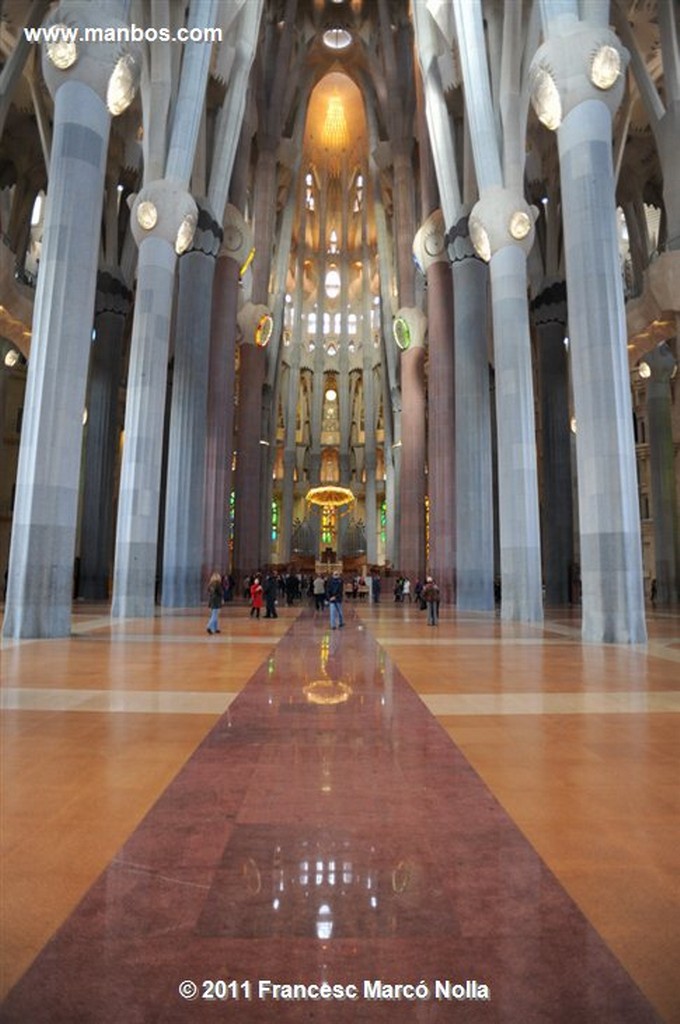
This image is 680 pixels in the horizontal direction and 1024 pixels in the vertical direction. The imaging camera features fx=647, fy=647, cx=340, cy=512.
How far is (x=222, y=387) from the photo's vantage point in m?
27.0

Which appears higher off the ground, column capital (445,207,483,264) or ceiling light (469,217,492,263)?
column capital (445,207,483,264)

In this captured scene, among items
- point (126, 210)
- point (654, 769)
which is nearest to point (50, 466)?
point (654, 769)

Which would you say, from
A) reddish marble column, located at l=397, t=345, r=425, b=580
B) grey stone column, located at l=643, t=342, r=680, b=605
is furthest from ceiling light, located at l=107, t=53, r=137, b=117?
grey stone column, located at l=643, t=342, r=680, b=605

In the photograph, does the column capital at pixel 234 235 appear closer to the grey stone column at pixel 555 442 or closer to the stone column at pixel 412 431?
the stone column at pixel 412 431

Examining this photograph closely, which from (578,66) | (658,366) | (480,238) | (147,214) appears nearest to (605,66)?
(578,66)

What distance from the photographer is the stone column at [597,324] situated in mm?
11930

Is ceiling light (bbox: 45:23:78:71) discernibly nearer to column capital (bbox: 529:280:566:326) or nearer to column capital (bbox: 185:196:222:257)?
column capital (bbox: 185:196:222:257)

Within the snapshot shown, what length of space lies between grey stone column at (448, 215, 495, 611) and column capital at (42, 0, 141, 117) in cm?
Answer: 1419

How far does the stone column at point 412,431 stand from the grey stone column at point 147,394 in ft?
60.0

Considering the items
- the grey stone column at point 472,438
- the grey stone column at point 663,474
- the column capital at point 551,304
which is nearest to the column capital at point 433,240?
the grey stone column at point 472,438

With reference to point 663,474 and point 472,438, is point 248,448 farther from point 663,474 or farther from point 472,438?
point 663,474

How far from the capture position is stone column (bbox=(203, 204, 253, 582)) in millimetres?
26141

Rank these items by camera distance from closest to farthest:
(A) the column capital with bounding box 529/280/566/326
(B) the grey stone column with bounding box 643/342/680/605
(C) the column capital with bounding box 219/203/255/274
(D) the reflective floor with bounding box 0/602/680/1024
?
(D) the reflective floor with bounding box 0/602/680/1024, (C) the column capital with bounding box 219/203/255/274, (B) the grey stone column with bounding box 643/342/680/605, (A) the column capital with bounding box 529/280/566/326

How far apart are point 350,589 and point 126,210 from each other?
2299cm
